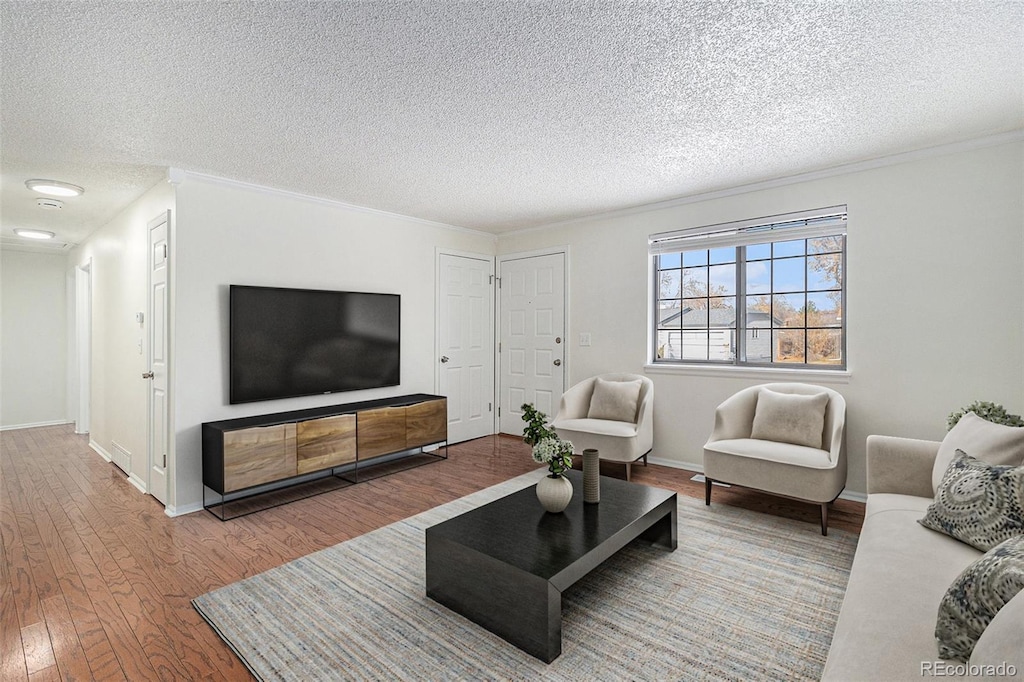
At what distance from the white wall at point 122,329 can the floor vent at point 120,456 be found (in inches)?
1.8

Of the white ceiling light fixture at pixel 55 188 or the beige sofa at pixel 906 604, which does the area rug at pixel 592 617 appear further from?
the white ceiling light fixture at pixel 55 188

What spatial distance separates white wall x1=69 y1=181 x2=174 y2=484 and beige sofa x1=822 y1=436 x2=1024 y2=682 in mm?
4352

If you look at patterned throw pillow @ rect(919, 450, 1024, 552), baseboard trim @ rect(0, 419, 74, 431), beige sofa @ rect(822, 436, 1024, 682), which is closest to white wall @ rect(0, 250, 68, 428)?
baseboard trim @ rect(0, 419, 74, 431)

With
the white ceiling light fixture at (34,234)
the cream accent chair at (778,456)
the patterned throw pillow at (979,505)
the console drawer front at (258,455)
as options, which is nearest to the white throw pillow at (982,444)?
the patterned throw pillow at (979,505)

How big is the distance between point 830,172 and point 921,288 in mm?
1029

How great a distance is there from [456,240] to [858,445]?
4.13 meters

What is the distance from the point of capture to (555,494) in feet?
7.89

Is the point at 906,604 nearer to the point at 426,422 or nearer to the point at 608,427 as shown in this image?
the point at 608,427

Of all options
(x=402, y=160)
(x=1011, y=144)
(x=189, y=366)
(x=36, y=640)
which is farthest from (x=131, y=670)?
(x=1011, y=144)

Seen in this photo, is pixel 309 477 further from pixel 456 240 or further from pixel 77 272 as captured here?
pixel 77 272

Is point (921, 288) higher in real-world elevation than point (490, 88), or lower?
lower

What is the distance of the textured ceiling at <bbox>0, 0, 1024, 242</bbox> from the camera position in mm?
1847

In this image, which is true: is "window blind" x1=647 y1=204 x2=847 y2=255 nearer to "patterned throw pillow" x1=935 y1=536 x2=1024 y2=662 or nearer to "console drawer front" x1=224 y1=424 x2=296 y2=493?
"patterned throw pillow" x1=935 y1=536 x2=1024 y2=662

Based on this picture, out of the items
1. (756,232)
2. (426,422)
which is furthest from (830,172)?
(426,422)
